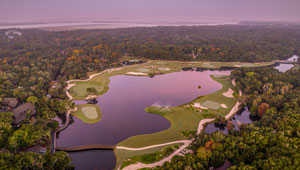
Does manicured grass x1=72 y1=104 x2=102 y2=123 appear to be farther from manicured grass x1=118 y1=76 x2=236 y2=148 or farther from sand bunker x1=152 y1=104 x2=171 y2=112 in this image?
sand bunker x1=152 y1=104 x2=171 y2=112

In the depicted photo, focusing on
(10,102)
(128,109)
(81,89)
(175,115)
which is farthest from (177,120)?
(10,102)

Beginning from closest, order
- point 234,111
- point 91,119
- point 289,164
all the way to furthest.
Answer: point 289,164 → point 91,119 → point 234,111

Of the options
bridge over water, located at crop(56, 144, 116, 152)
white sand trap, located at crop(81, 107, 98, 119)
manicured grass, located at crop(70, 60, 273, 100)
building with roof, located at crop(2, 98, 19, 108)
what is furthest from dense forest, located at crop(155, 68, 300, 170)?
building with roof, located at crop(2, 98, 19, 108)

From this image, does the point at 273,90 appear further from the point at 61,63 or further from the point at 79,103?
the point at 61,63

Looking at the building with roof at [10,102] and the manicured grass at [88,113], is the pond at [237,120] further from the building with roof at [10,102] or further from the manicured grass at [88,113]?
the building with roof at [10,102]

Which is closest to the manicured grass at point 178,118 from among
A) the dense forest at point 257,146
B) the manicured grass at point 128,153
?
the manicured grass at point 128,153

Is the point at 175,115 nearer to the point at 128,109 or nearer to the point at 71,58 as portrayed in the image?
the point at 128,109

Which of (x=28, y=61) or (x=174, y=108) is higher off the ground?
(x=28, y=61)

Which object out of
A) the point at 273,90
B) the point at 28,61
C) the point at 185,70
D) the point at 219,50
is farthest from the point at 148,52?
the point at 273,90
